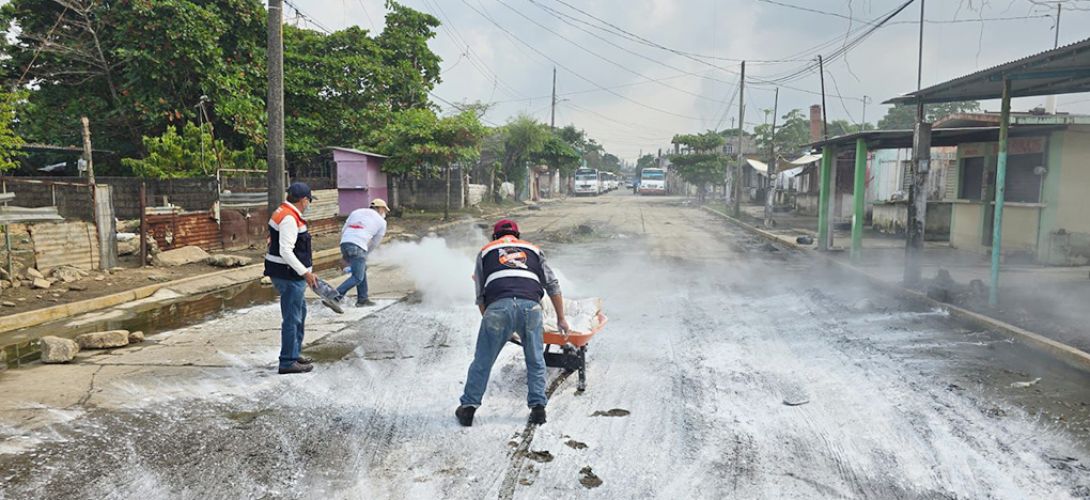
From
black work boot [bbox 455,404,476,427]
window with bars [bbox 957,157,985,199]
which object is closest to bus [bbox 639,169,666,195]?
window with bars [bbox 957,157,985,199]

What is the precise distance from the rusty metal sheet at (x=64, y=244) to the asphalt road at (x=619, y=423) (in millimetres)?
4177

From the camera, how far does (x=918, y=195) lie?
34.6 ft

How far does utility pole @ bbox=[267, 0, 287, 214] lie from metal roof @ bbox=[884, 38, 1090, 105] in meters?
10.3

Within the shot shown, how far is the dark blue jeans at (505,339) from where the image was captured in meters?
4.53

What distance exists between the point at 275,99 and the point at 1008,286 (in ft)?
40.2

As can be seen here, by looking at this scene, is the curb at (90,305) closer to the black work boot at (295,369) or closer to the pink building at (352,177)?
the black work boot at (295,369)

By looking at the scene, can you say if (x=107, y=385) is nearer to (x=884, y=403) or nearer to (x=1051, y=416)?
(x=884, y=403)

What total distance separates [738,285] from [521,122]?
90.9 ft

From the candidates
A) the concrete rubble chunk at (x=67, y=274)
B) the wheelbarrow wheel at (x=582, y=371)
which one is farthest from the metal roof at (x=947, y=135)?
the concrete rubble chunk at (x=67, y=274)

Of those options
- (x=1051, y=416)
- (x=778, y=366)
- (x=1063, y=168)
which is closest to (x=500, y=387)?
(x=778, y=366)

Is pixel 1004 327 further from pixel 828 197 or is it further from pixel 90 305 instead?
pixel 90 305

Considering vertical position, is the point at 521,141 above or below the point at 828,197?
above

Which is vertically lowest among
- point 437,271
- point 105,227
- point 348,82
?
point 437,271

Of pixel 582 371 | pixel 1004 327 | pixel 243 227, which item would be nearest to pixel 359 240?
pixel 582 371
